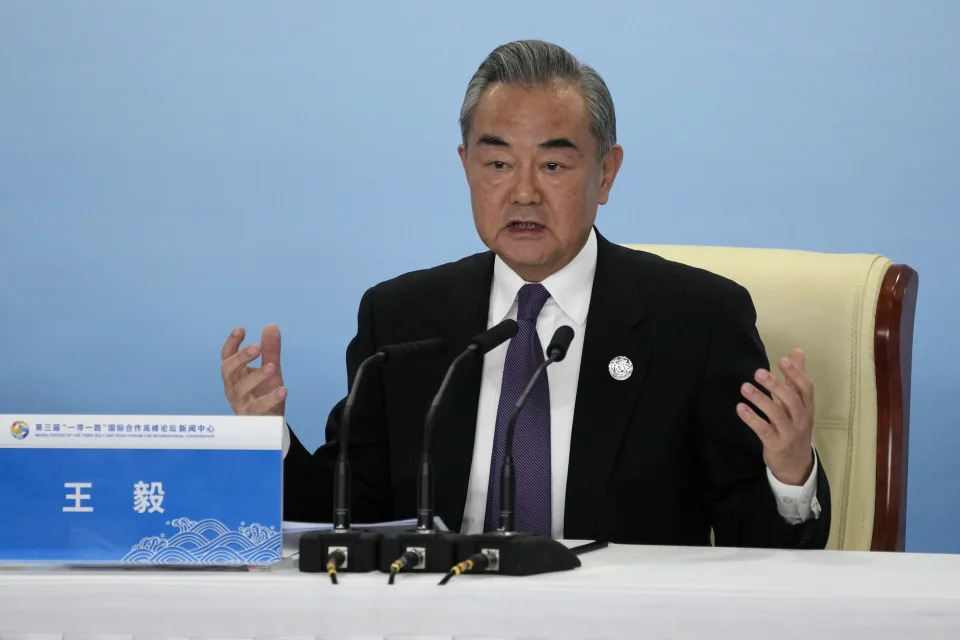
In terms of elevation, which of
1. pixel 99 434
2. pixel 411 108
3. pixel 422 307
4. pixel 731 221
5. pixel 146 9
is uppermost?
pixel 146 9

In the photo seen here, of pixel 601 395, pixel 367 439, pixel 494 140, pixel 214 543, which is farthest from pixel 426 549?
pixel 494 140

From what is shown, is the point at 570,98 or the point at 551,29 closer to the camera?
the point at 570,98

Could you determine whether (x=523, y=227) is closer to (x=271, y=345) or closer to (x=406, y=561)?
(x=271, y=345)

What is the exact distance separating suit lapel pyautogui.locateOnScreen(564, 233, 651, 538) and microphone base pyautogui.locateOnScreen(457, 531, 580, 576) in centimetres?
59

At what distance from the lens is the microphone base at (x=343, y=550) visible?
4.96ft

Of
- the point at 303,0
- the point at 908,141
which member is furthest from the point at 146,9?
the point at 908,141

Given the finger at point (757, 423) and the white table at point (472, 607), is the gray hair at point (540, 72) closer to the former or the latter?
the finger at point (757, 423)

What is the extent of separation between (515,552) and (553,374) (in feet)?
2.50

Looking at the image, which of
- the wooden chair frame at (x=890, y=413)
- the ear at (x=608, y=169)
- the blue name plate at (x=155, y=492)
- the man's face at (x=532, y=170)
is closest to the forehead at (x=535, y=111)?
the man's face at (x=532, y=170)

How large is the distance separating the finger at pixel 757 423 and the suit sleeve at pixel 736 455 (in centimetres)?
23

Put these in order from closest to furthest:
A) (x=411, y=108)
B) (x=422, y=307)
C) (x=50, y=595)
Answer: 1. (x=50, y=595)
2. (x=422, y=307)
3. (x=411, y=108)

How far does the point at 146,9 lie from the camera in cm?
318

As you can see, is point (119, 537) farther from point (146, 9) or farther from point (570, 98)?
point (146, 9)

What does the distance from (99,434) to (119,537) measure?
127 millimetres
